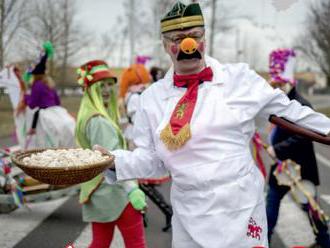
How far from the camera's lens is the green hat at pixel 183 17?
261cm

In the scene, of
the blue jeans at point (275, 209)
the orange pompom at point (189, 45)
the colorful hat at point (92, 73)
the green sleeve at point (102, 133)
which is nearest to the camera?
the orange pompom at point (189, 45)

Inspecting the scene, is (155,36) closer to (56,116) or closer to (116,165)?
(56,116)

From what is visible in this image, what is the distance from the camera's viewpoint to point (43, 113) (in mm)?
7414

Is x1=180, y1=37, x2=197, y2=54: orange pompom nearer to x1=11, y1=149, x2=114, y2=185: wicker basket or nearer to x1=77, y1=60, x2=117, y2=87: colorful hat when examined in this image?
x1=11, y1=149, x2=114, y2=185: wicker basket

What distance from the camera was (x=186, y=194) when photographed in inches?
101

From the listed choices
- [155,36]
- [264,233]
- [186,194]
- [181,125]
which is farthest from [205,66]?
[155,36]

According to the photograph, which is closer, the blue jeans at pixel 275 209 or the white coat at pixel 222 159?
the white coat at pixel 222 159

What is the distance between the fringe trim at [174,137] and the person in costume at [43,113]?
188 inches

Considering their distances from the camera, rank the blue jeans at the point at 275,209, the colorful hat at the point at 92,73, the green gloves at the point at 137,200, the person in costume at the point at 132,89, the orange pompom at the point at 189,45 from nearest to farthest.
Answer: the orange pompom at the point at 189,45
the green gloves at the point at 137,200
the colorful hat at the point at 92,73
the blue jeans at the point at 275,209
the person in costume at the point at 132,89

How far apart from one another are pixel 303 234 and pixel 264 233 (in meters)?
2.84

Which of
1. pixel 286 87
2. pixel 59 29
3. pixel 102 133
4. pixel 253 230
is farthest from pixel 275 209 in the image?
pixel 59 29

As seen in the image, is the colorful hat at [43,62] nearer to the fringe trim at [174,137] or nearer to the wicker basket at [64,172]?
the wicker basket at [64,172]

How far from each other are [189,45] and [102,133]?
4.01 ft

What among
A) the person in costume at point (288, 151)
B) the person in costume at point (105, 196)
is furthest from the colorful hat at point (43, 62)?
the person in costume at point (105, 196)
